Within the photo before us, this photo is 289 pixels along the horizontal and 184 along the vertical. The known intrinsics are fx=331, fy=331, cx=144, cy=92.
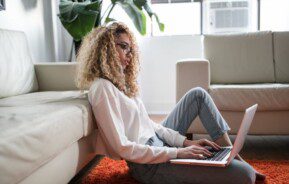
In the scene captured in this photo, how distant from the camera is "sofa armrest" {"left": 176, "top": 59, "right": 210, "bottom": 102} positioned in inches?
84.9

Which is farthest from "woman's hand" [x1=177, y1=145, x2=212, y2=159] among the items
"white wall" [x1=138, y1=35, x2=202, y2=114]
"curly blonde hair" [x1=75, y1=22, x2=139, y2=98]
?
"white wall" [x1=138, y1=35, x2=202, y2=114]

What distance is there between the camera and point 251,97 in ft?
6.73

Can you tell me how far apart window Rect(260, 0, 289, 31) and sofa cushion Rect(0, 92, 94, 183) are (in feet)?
9.15

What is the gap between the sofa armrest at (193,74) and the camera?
216 centimetres

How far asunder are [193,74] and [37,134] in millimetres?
1409

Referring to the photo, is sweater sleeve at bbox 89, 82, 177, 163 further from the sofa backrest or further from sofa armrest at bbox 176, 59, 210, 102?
sofa armrest at bbox 176, 59, 210, 102

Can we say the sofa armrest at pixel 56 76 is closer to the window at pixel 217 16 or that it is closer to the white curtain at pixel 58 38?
the white curtain at pixel 58 38

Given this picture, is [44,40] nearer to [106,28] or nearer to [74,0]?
[74,0]

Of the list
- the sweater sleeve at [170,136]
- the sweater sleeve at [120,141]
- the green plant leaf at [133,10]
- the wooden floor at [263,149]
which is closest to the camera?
the sweater sleeve at [120,141]

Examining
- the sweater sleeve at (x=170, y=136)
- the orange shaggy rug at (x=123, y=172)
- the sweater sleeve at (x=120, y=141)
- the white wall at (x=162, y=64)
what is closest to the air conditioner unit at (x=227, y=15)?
the white wall at (x=162, y=64)

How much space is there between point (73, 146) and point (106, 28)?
0.50 m

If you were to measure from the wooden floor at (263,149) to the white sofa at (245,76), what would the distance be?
119 mm

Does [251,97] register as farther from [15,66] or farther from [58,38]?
[58,38]

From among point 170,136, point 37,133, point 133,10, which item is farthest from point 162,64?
point 37,133
